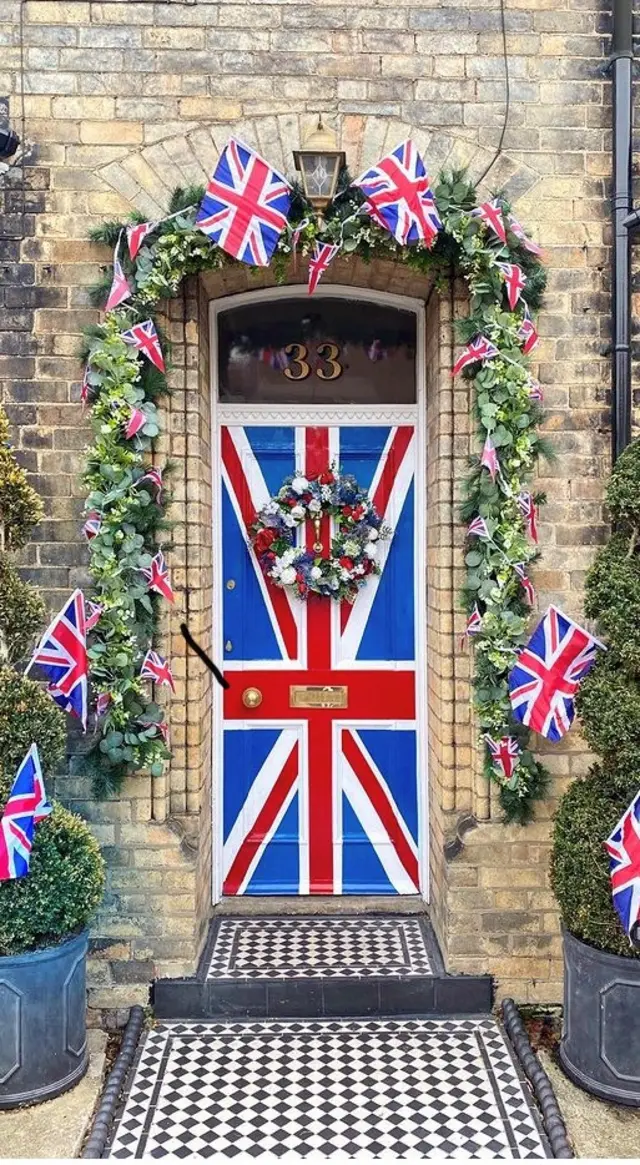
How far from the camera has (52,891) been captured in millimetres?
3701

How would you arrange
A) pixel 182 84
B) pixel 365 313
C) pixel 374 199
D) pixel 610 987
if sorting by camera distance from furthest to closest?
pixel 365 313
pixel 182 84
pixel 374 199
pixel 610 987

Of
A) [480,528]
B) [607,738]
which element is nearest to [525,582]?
[480,528]

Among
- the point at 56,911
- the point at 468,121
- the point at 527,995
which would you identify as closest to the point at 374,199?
the point at 468,121

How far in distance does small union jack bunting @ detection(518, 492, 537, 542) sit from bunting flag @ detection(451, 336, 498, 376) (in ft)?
2.04

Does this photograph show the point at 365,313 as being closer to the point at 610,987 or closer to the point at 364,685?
the point at 364,685

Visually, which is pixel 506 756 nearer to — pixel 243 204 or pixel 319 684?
pixel 319 684

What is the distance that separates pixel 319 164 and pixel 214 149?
21.8 inches

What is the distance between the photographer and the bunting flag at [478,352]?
428 cm

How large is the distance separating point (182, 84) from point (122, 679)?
2646mm

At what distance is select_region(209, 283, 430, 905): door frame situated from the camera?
16.6ft

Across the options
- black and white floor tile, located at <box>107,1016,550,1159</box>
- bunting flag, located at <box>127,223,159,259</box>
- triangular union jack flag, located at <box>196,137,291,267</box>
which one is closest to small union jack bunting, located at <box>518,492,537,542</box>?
triangular union jack flag, located at <box>196,137,291,267</box>

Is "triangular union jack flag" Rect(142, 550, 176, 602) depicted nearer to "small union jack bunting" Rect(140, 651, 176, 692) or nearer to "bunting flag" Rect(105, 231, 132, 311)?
"small union jack bunting" Rect(140, 651, 176, 692)

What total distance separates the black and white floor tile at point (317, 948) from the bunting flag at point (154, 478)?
2122mm

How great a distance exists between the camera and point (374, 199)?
4090 millimetres
